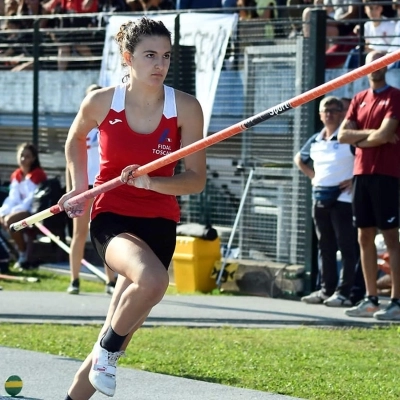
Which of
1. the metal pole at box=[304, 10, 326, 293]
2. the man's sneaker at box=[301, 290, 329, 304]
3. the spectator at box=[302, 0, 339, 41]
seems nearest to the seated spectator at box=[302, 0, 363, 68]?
the spectator at box=[302, 0, 339, 41]

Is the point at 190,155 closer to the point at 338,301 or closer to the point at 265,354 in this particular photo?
the point at 265,354

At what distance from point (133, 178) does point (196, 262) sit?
704 cm

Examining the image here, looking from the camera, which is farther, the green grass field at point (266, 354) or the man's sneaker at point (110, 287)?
the man's sneaker at point (110, 287)

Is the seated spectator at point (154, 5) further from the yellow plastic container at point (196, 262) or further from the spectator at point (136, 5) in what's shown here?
the yellow plastic container at point (196, 262)

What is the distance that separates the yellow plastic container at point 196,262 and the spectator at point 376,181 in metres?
2.66

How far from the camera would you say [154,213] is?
222 inches

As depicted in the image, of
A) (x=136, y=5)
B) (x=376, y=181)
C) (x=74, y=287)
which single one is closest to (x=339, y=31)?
(x=376, y=181)

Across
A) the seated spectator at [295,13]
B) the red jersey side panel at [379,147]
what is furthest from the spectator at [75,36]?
the red jersey side panel at [379,147]

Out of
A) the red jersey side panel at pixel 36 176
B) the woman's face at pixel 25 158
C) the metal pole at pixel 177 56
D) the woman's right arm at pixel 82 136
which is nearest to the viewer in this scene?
the woman's right arm at pixel 82 136

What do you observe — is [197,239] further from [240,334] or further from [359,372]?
[359,372]

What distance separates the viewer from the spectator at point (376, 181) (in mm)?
10023

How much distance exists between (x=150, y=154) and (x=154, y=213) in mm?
299

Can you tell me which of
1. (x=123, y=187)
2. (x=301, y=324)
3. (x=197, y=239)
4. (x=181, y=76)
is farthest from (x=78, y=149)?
(x=181, y=76)

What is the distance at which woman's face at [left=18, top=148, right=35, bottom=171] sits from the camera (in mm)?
14477
